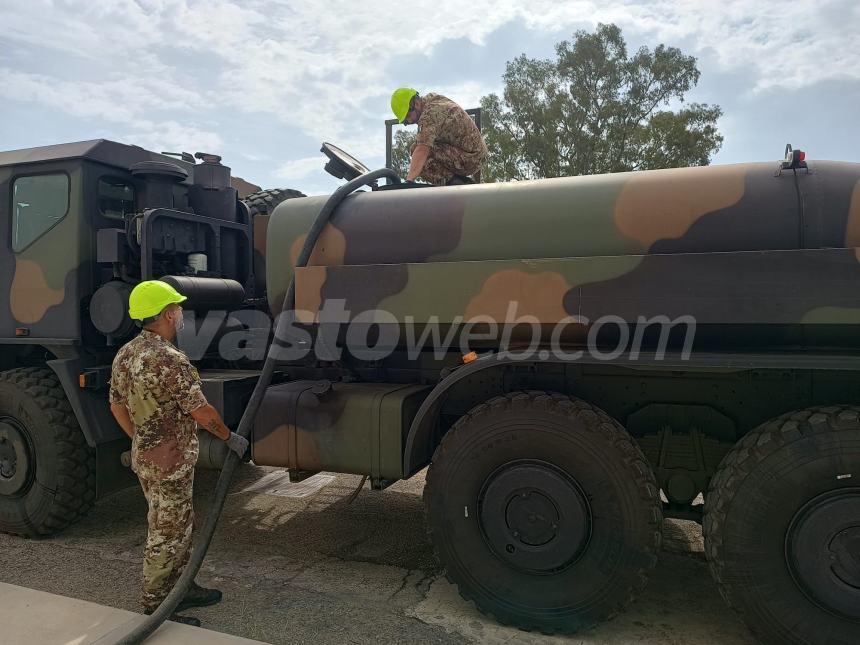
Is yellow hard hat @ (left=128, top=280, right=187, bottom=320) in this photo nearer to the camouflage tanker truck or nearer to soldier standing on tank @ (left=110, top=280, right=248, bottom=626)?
soldier standing on tank @ (left=110, top=280, right=248, bottom=626)

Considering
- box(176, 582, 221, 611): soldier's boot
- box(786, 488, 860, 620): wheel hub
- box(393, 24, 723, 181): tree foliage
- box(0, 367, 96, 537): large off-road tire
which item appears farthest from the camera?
box(393, 24, 723, 181): tree foliage

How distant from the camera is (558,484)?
9.36 ft

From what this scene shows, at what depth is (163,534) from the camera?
10.3 feet

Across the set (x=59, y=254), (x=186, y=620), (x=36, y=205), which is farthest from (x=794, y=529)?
(x=36, y=205)

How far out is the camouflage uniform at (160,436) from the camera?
119 inches

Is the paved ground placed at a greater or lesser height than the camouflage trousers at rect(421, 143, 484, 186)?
lesser

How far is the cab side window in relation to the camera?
14.0 feet

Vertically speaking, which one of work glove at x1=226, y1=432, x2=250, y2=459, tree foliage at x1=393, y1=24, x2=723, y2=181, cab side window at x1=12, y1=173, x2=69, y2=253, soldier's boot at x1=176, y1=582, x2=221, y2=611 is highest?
tree foliage at x1=393, y1=24, x2=723, y2=181

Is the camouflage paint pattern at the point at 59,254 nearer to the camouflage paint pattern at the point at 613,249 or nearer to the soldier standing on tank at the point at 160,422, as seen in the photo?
the soldier standing on tank at the point at 160,422

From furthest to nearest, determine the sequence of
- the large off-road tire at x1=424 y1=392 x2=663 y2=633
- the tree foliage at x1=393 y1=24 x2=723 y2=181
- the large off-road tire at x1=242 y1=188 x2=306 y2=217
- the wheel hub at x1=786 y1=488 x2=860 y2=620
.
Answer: the tree foliage at x1=393 y1=24 x2=723 y2=181 < the large off-road tire at x1=242 y1=188 x2=306 y2=217 < the large off-road tire at x1=424 y1=392 x2=663 y2=633 < the wheel hub at x1=786 y1=488 x2=860 y2=620

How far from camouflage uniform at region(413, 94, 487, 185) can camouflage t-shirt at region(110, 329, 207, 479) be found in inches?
84.7

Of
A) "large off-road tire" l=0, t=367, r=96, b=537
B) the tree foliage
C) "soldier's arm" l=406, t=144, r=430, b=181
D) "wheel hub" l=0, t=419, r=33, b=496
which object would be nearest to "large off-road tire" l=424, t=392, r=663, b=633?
"soldier's arm" l=406, t=144, r=430, b=181

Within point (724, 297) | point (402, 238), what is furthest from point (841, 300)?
point (402, 238)

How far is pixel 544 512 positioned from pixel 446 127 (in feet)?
8.89
